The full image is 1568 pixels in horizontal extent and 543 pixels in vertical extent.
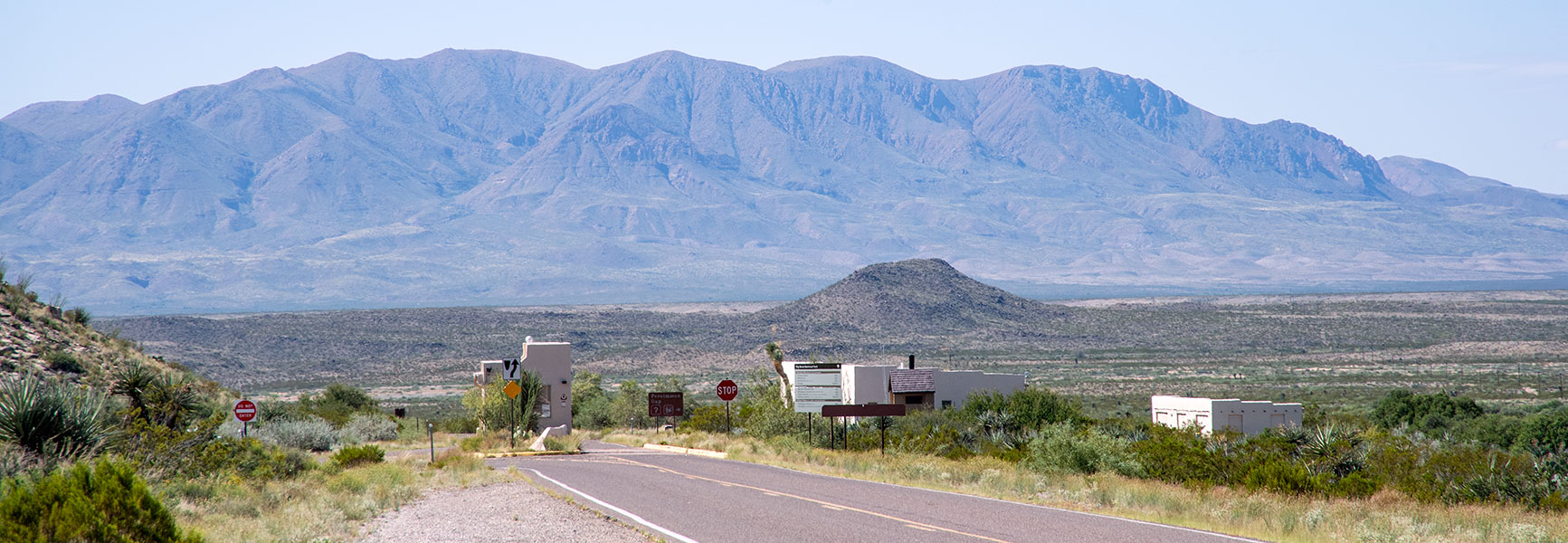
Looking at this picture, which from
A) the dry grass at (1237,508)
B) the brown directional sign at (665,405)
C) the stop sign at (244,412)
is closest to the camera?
the dry grass at (1237,508)

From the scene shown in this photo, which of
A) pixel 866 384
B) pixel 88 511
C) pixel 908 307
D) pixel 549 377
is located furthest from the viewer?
pixel 908 307

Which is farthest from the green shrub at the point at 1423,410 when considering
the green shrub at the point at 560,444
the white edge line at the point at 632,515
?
the white edge line at the point at 632,515

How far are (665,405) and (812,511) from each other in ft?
141

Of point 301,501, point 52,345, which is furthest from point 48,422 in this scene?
point 52,345

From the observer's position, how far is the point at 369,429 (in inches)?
2053

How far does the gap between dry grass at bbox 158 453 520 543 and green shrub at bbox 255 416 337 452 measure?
9.63m

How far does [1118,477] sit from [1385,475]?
4.41m

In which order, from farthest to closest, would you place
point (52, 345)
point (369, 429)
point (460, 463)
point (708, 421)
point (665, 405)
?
1. point (665, 405)
2. point (708, 421)
3. point (369, 429)
4. point (52, 345)
5. point (460, 463)

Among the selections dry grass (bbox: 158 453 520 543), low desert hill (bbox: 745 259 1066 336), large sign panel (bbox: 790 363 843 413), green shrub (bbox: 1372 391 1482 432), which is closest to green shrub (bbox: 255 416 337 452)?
dry grass (bbox: 158 453 520 543)

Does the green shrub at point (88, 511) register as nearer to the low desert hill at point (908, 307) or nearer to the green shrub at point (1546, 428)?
the green shrub at point (1546, 428)

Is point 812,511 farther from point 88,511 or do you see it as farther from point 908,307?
point 908,307

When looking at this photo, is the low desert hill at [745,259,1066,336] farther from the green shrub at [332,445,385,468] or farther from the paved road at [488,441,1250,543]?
the paved road at [488,441,1250,543]

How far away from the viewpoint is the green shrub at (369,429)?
49438 mm

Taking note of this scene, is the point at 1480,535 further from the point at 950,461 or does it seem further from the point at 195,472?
the point at 195,472
